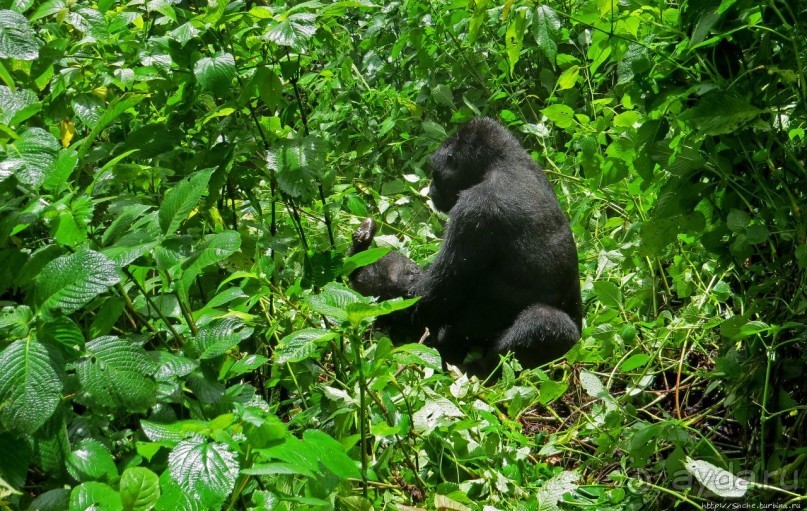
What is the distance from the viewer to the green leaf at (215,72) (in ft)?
7.78

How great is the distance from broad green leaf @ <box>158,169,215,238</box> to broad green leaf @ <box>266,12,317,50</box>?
1.77ft

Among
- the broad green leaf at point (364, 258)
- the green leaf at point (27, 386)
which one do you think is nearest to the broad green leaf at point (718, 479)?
the broad green leaf at point (364, 258)

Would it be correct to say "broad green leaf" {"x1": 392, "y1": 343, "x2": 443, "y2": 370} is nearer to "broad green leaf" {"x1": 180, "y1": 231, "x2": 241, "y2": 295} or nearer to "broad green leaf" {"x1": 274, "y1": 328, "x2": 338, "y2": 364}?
"broad green leaf" {"x1": 274, "y1": 328, "x2": 338, "y2": 364}

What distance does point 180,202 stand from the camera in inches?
76.2

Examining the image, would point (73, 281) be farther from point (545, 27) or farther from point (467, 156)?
point (467, 156)

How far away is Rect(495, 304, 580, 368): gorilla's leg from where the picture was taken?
429cm

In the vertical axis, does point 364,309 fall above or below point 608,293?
above

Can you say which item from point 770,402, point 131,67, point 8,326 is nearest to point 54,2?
point 131,67

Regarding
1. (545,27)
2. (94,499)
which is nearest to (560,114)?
(545,27)

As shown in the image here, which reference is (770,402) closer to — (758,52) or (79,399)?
(758,52)

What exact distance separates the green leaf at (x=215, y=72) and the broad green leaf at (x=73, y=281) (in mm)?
847

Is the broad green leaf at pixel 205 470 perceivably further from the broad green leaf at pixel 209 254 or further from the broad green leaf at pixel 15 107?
the broad green leaf at pixel 15 107

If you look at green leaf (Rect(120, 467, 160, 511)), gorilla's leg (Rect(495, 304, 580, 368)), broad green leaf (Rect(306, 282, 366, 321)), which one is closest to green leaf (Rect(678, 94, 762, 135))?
broad green leaf (Rect(306, 282, 366, 321))

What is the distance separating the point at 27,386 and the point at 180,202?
560mm
